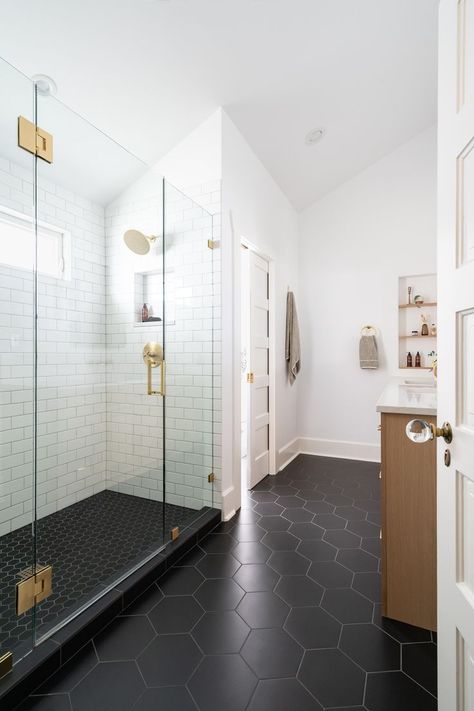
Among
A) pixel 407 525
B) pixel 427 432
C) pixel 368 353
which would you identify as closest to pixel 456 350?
pixel 427 432

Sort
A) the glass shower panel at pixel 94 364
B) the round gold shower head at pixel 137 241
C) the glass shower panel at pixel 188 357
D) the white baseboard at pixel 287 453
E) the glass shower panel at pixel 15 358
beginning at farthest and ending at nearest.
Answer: the white baseboard at pixel 287 453
the glass shower panel at pixel 188 357
the round gold shower head at pixel 137 241
the glass shower panel at pixel 94 364
the glass shower panel at pixel 15 358

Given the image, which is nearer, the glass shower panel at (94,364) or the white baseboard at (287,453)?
the glass shower panel at (94,364)

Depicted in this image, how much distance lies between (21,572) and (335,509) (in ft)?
7.12

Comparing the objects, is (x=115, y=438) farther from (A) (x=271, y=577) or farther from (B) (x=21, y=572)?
(A) (x=271, y=577)

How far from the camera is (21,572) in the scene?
1.45 metres

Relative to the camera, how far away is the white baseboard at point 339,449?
165 inches

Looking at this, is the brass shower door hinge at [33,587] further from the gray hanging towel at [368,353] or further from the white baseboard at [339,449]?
the gray hanging towel at [368,353]

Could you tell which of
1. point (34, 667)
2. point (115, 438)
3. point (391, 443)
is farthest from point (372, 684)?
point (115, 438)

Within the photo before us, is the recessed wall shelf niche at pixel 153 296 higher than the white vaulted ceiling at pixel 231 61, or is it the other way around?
the white vaulted ceiling at pixel 231 61

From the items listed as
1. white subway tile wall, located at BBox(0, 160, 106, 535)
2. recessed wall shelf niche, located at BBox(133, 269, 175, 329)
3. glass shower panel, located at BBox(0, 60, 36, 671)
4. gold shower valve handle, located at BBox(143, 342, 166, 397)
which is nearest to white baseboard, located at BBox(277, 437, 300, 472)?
gold shower valve handle, located at BBox(143, 342, 166, 397)

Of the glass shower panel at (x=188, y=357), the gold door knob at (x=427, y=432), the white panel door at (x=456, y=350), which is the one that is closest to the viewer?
the white panel door at (x=456, y=350)

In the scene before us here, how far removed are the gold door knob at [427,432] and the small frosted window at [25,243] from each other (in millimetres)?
1508

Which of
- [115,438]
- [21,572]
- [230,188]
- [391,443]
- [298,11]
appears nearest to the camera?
[21,572]

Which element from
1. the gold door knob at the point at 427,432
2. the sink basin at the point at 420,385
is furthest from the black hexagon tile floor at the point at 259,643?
the sink basin at the point at 420,385
